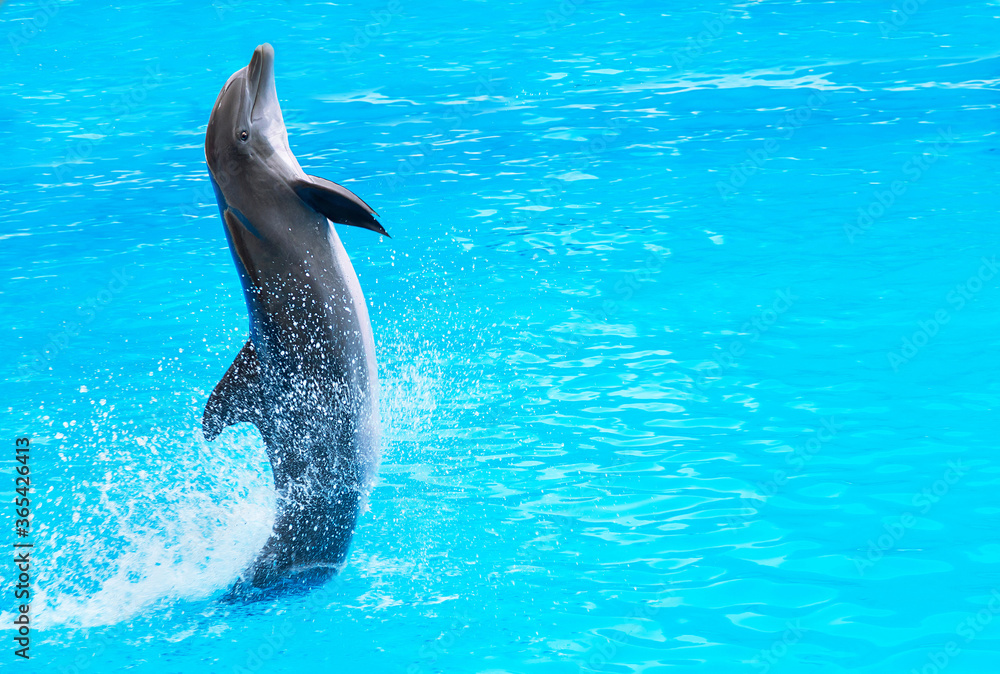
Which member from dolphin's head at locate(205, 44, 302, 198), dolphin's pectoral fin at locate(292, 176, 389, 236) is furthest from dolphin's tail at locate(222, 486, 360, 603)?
dolphin's head at locate(205, 44, 302, 198)

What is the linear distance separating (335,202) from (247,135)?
0.60 m

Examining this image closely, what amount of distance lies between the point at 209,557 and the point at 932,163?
8.55 metres

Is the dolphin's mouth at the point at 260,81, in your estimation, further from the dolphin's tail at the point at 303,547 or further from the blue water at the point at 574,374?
the blue water at the point at 574,374

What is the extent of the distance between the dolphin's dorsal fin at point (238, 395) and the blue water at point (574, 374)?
2.47ft

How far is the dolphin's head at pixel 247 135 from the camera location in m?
5.09

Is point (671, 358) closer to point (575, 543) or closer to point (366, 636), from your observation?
point (575, 543)

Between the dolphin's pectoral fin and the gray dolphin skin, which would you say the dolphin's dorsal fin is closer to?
the gray dolphin skin

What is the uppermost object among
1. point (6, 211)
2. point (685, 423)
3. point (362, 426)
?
point (6, 211)

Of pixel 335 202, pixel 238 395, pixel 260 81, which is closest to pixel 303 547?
pixel 238 395

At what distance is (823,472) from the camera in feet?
20.5

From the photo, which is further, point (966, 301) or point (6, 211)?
point (6, 211)

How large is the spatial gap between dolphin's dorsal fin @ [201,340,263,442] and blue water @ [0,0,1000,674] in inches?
29.6

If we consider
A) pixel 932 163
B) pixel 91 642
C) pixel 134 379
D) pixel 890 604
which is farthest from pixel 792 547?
pixel 932 163

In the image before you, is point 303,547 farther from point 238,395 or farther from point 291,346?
point 291,346
